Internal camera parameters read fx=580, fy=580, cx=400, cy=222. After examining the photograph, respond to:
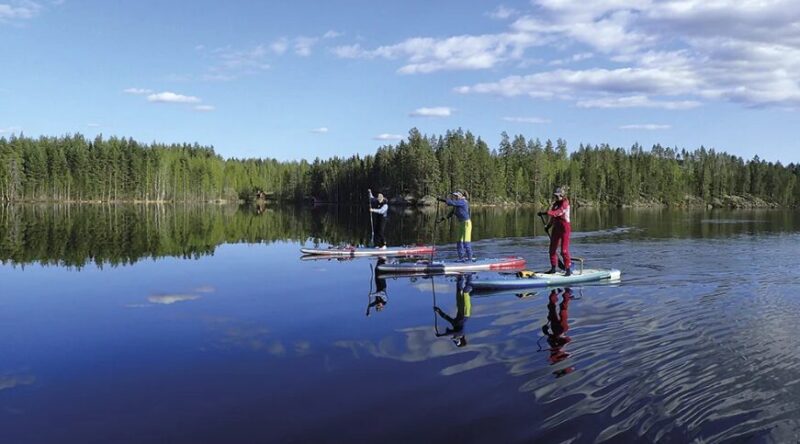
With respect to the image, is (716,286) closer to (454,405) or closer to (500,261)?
(500,261)

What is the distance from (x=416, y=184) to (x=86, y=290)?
389 ft

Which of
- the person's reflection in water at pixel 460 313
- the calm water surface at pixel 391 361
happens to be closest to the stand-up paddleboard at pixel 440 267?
the calm water surface at pixel 391 361

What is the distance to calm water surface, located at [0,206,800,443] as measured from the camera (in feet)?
28.8

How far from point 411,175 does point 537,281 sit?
392 ft

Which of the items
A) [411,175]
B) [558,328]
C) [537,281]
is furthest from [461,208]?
[411,175]

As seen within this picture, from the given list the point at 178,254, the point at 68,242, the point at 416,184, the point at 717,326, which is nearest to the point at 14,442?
the point at 717,326

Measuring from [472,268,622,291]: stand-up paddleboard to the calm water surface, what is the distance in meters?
0.61

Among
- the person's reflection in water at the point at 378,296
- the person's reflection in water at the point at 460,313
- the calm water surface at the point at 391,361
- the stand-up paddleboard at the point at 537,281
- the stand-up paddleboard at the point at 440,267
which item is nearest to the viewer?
the calm water surface at the point at 391,361

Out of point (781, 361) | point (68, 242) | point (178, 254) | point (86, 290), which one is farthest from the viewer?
point (68, 242)

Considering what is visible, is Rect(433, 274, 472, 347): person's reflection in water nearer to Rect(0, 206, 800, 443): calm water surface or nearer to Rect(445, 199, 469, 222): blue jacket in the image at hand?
Rect(0, 206, 800, 443): calm water surface

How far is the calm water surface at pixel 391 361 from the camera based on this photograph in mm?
8789

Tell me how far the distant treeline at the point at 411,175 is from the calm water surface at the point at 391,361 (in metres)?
116

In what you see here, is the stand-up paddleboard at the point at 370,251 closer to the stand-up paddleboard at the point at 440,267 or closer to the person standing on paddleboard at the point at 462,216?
the person standing on paddleboard at the point at 462,216

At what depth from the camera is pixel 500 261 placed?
2583 centimetres
